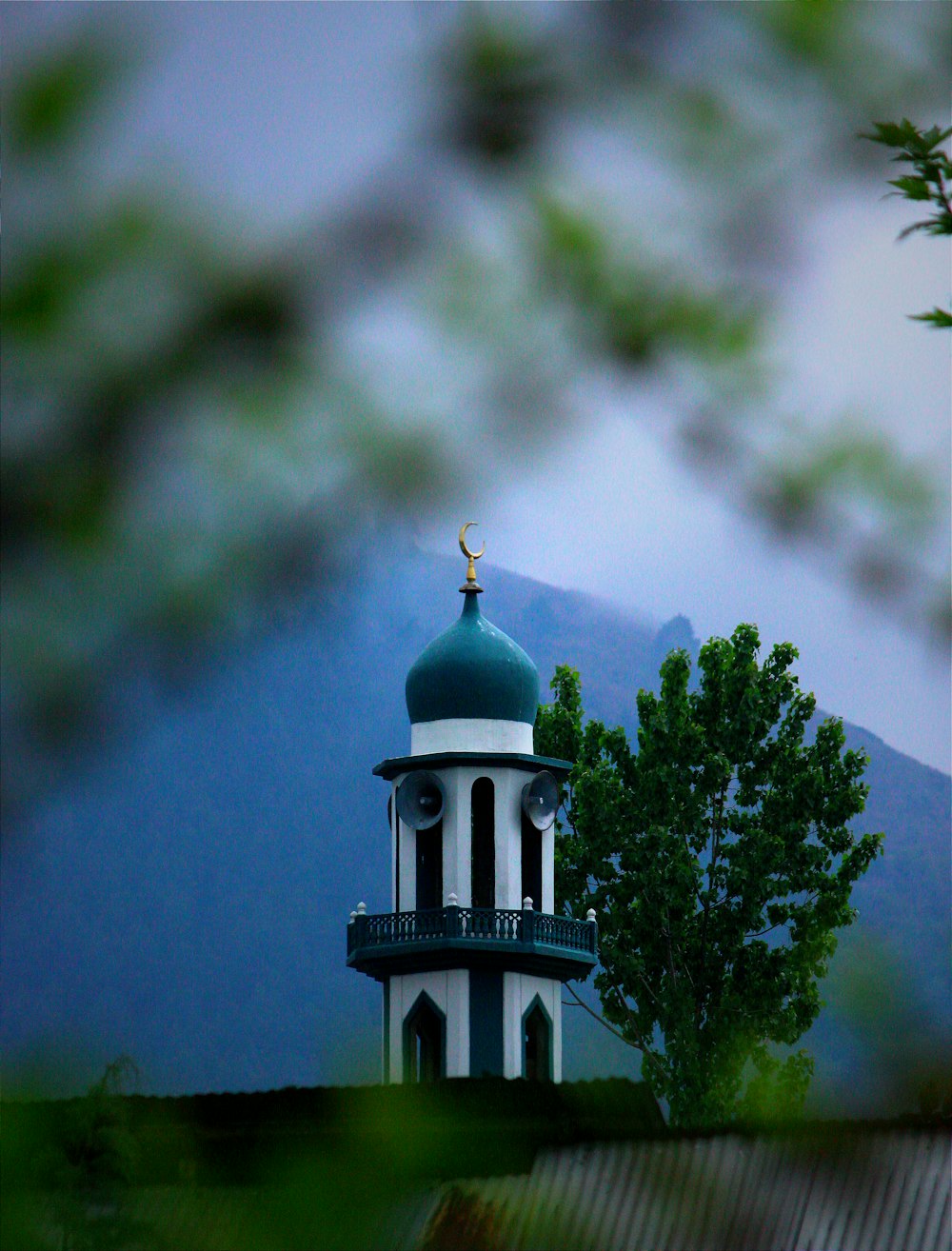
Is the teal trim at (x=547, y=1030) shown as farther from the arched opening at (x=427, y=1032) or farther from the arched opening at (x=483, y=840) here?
the arched opening at (x=483, y=840)

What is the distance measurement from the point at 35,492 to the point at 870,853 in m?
28.3

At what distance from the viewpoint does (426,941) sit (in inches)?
1062

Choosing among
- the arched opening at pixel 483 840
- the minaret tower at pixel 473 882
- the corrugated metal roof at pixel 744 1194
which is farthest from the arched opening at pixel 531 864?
the corrugated metal roof at pixel 744 1194

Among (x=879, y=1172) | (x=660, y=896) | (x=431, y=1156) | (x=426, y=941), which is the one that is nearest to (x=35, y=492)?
(x=431, y=1156)

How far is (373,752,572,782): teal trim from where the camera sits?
1106 inches

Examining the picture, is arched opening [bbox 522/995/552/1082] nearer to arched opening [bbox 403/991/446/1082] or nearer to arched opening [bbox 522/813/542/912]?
arched opening [bbox 403/991/446/1082]

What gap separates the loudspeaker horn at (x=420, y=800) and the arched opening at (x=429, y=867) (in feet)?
0.58

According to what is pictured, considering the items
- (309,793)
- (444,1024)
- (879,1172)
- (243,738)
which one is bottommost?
(879,1172)

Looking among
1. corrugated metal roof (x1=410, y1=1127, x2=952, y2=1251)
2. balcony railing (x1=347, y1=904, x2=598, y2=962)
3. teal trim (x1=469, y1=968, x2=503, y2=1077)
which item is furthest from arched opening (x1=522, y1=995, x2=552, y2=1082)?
corrugated metal roof (x1=410, y1=1127, x2=952, y2=1251)

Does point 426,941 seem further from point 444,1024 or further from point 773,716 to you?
point 773,716

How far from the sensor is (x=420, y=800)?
28328mm

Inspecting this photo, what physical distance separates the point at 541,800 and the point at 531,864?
37.0 inches

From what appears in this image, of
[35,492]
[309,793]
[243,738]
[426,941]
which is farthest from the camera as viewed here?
[426,941]

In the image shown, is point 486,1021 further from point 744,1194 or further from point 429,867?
point 744,1194
